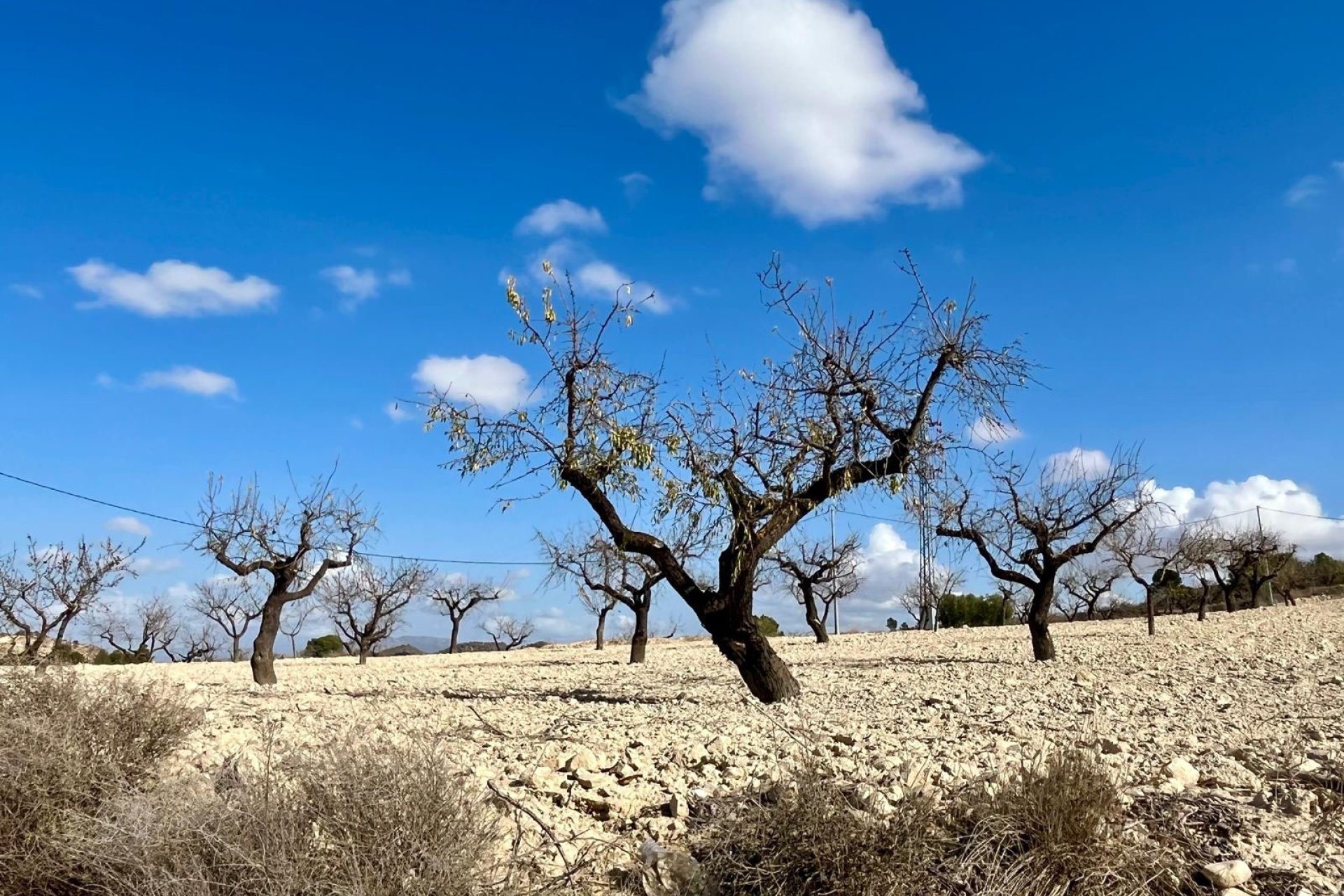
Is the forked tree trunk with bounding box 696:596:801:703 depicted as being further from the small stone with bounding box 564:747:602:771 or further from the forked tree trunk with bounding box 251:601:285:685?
the forked tree trunk with bounding box 251:601:285:685

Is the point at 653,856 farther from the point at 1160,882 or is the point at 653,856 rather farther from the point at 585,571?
the point at 585,571

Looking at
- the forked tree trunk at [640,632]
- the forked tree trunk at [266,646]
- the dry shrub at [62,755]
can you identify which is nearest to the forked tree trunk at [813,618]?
the forked tree trunk at [640,632]

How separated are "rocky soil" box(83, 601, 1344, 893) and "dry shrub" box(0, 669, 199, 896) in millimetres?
516

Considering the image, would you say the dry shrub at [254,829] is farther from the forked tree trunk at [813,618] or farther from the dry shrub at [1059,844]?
the forked tree trunk at [813,618]

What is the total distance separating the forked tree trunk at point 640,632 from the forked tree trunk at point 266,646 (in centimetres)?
923

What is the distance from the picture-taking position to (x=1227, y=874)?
495cm

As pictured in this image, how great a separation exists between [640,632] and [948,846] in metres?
22.4

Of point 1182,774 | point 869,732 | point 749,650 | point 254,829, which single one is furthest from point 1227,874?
point 749,650

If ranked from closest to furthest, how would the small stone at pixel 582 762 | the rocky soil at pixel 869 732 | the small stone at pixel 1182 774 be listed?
the rocky soil at pixel 869 732, the small stone at pixel 1182 774, the small stone at pixel 582 762

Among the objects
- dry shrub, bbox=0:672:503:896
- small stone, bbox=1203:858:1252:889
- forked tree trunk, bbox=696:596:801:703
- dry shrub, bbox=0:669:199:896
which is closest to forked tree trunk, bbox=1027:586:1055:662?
forked tree trunk, bbox=696:596:801:703

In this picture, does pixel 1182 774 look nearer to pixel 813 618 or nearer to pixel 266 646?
pixel 266 646

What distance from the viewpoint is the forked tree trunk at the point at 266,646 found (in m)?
19.7

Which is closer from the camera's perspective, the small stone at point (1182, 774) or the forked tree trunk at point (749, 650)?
the small stone at point (1182, 774)

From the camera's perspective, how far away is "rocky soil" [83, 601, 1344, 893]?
554 cm
